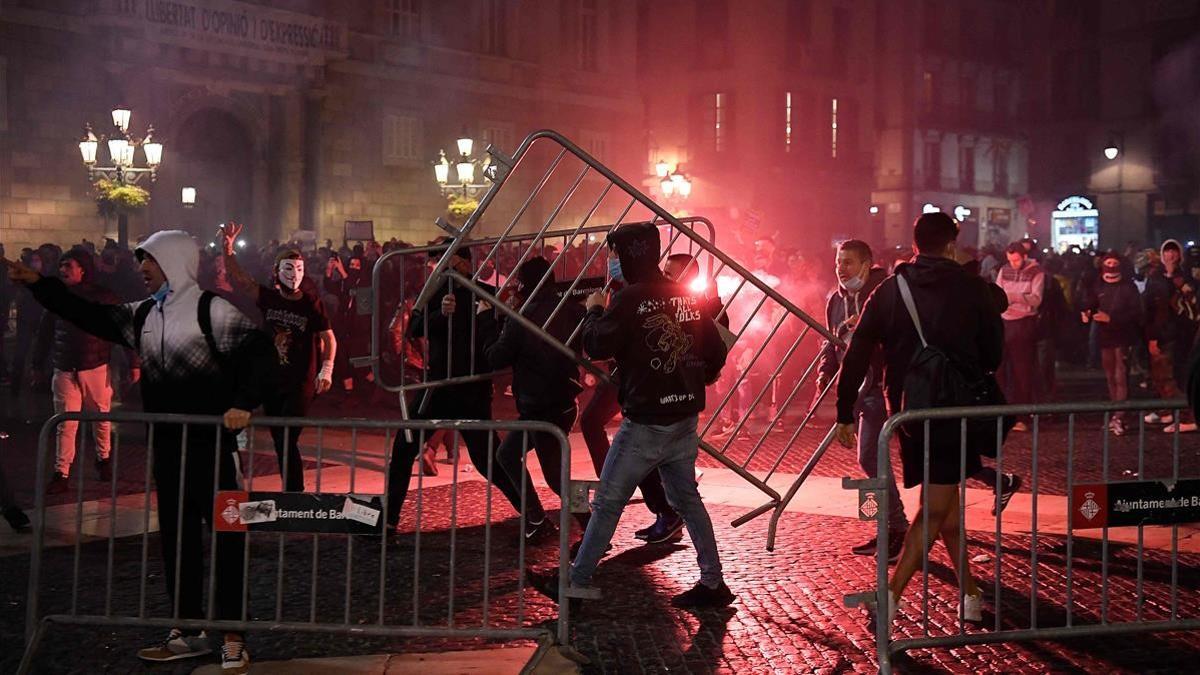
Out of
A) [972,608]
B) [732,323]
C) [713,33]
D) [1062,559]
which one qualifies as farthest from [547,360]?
[713,33]

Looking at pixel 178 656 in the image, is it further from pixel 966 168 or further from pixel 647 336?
pixel 966 168

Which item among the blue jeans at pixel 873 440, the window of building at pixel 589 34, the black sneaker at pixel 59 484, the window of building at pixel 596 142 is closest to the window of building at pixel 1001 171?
the window of building at pixel 596 142

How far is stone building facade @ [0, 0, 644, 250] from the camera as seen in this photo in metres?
26.4

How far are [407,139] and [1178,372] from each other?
2192cm

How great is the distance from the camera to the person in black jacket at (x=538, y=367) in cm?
745

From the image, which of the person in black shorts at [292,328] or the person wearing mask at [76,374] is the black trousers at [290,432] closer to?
the person in black shorts at [292,328]

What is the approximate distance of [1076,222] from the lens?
6250 centimetres

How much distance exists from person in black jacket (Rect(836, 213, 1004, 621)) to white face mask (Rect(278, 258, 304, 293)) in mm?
3929

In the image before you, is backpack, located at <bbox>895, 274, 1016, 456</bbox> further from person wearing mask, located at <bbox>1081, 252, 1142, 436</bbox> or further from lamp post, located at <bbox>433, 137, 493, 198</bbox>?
lamp post, located at <bbox>433, 137, 493, 198</bbox>

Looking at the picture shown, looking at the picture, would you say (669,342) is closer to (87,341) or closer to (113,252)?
(87,341)

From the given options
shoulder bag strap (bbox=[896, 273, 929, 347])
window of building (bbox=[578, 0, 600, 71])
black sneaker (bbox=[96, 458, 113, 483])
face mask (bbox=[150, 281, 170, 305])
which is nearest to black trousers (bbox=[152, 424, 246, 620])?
face mask (bbox=[150, 281, 170, 305])

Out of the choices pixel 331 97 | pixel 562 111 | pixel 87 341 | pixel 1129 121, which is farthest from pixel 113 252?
pixel 1129 121

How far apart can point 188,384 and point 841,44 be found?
46384 millimetres

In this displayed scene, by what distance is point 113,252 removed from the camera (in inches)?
689
